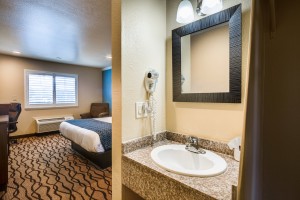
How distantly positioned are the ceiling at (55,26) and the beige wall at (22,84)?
21.7 inches

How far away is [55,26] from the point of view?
2441 millimetres

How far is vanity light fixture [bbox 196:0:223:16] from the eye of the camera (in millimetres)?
1070

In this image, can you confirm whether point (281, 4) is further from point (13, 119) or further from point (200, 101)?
point (13, 119)

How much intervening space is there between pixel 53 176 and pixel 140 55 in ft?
7.63

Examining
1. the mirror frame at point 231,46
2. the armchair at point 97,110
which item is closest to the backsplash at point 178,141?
the mirror frame at point 231,46

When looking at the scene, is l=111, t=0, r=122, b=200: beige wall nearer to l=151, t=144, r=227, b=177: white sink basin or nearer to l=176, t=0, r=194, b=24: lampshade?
l=151, t=144, r=227, b=177: white sink basin

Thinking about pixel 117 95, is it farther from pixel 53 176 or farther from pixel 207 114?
pixel 53 176

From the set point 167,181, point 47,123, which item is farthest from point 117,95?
point 47,123

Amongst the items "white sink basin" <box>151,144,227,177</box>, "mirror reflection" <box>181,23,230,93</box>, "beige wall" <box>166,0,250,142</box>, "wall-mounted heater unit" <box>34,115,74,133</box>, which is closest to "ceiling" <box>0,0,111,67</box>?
"beige wall" <box>166,0,250,142</box>

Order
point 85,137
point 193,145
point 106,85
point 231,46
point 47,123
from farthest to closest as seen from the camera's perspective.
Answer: point 106,85 < point 47,123 < point 85,137 < point 193,145 < point 231,46

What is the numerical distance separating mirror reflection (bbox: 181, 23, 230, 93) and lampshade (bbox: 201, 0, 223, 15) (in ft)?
0.37

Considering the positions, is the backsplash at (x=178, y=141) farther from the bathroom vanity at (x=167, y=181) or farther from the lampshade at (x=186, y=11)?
the lampshade at (x=186, y=11)

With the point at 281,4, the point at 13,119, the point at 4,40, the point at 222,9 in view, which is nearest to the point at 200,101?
the point at 222,9

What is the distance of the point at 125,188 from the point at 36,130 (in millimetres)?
4697
